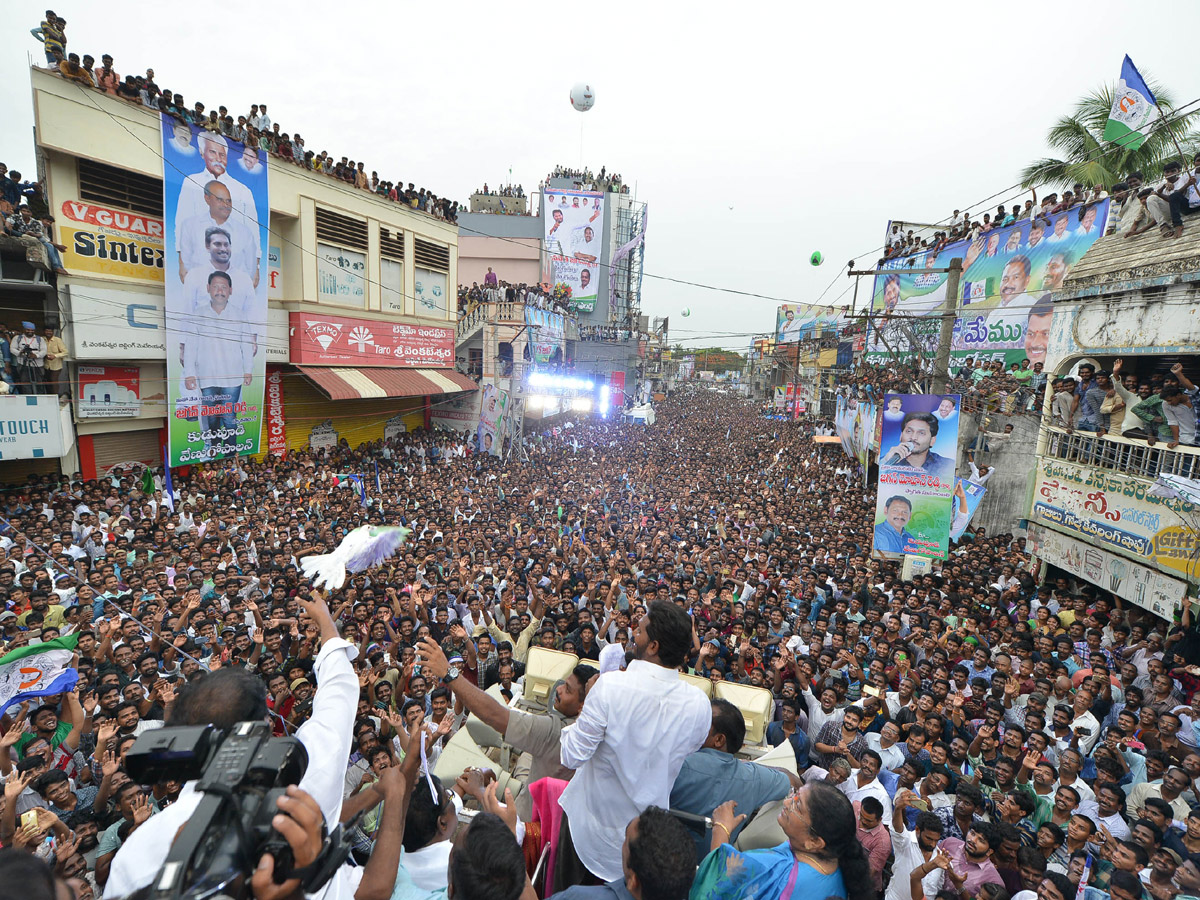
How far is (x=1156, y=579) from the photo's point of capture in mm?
7637

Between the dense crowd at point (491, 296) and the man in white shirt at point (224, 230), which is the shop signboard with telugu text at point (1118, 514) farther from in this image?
the dense crowd at point (491, 296)

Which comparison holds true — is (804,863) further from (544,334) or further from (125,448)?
(544,334)

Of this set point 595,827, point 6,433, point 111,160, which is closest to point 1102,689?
point 595,827

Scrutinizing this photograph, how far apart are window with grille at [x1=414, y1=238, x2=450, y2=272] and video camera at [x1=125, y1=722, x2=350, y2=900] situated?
21.5 meters

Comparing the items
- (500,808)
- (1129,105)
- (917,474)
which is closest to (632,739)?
(500,808)

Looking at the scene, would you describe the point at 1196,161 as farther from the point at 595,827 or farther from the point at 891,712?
the point at 595,827

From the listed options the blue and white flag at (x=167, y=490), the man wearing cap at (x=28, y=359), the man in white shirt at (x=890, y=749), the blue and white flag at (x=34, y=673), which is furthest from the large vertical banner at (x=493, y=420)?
the man in white shirt at (x=890, y=749)

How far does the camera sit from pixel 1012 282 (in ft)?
58.1

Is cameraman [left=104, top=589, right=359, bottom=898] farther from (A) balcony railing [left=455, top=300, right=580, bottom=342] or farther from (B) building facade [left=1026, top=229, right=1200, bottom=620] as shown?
(A) balcony railing [left=455, top=300, right=580, bottom=342]

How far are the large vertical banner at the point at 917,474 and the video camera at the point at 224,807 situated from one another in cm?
1018

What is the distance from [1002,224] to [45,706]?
23.1 metres

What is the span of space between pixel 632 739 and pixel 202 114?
16078 mm

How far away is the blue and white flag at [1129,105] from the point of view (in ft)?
31.8

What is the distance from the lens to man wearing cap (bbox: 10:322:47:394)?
10.1 m
